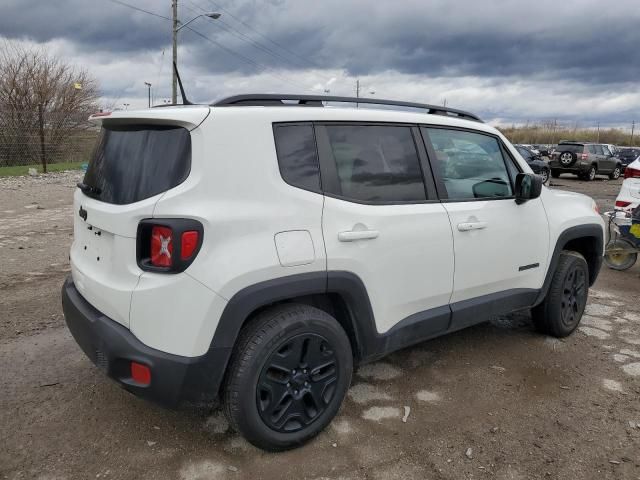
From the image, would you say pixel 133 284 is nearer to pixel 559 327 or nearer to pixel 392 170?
pixel 392 170

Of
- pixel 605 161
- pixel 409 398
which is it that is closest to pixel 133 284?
pixel 409 398

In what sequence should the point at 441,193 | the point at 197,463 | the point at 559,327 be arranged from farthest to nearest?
the point at 559,327
the point at 441,193
the point at 197,463

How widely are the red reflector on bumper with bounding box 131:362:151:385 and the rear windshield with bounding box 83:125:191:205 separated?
751 millimetres

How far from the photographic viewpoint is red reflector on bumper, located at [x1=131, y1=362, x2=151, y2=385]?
2.36 meters

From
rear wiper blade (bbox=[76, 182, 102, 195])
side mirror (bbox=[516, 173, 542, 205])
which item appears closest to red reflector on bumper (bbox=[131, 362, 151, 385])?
rear wiper blade (bbox=[76, 182, 102, 195])

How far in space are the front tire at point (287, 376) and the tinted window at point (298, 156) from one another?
0.63 meters

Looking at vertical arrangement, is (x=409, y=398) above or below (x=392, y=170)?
below

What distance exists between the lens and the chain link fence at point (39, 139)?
16.6m

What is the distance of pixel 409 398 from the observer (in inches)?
130

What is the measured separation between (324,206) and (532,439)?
1.70 m

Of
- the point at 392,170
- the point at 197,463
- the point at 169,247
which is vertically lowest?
the point at 197,463

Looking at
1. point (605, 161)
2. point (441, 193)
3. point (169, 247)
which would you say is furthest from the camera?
point (605, 161)

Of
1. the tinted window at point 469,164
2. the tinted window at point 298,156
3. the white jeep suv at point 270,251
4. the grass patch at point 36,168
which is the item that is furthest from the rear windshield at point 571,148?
the tinted window at point 298,156

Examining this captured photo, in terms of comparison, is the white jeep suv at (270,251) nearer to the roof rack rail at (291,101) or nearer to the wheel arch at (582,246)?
the roof rack rail at (291,101)
